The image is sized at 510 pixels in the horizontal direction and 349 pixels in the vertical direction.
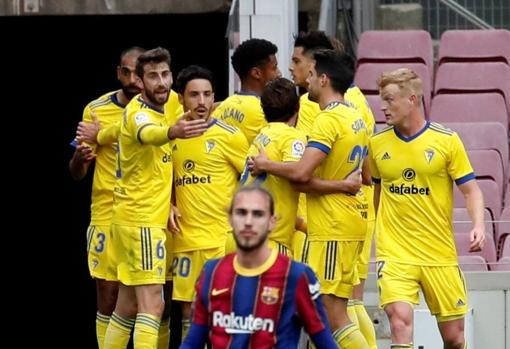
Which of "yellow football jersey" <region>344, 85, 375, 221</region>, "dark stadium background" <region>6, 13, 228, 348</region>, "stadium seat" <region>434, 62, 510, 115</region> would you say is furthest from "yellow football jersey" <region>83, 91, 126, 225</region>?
"stadium seat" <region>434, 62, 510, 115</region>

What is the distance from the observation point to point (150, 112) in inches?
487

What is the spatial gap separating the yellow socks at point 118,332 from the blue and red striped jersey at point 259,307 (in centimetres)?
360

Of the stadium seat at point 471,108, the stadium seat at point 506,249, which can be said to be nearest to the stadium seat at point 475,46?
the stadium seat at point 471,108

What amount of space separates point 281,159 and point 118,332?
1.84 metres

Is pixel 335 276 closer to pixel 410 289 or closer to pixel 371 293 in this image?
pixel 410 289

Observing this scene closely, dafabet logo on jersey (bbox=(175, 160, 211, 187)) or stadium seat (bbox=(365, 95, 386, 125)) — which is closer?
dafabet logo on jersey (bbox=(175, 160, 211, 187))

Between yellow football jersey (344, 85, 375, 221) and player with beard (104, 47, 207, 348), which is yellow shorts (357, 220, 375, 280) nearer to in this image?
yellow football jersey (344, 85, 375, 221)

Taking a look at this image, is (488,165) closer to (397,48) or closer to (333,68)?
(397,48)

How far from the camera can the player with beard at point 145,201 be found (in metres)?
12.3

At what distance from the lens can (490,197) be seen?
1564cm

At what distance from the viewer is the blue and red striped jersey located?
902cm

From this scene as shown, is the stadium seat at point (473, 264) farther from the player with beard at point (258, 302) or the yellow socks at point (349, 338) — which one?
the player with beard at point (258, 302)

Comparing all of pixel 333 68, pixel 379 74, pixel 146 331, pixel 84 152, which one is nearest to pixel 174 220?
pixel 146 331

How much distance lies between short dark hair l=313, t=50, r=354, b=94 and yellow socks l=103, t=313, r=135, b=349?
2.22 metres
